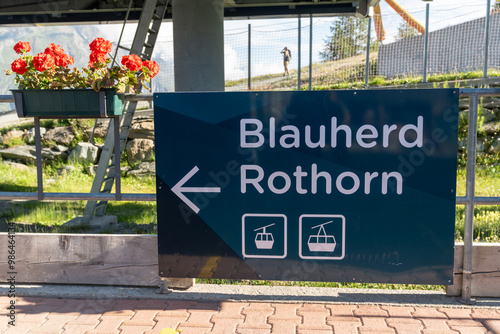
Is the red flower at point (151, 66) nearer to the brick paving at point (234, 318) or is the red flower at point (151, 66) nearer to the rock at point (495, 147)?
the brick paving at point (234, 318)

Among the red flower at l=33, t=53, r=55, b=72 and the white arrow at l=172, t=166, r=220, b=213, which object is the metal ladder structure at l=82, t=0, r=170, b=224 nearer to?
the red flower at l=33, t=53, r=55, b=72

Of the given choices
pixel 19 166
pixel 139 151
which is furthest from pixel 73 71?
pixel 19 166

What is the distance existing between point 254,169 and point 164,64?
42.2 feet

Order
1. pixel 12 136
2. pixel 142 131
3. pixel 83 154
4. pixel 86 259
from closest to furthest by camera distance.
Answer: pixel 86 259, pixel 83 154, pixel 142 131, pixel 12 136

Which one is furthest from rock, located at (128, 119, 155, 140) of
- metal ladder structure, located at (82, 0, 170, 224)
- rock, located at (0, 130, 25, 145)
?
metal ladder structure, located at (82, 0, 170, 224)

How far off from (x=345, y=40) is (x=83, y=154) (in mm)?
8510

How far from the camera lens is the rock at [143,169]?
12.4 metres

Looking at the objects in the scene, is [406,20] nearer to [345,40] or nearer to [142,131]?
[345,40]

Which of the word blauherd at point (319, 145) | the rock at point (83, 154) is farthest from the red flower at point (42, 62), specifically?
the rock at point (83, 154)

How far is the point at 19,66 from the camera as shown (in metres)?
3.91

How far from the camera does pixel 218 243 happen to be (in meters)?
3.89

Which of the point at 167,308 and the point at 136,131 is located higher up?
the point at 136,131

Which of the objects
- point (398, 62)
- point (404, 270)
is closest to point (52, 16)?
point (398, 62)

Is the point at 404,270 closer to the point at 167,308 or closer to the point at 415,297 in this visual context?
the point at 415,297
